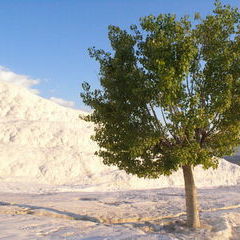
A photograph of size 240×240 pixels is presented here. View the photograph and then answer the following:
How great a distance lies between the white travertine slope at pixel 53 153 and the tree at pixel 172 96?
2248 centimetres

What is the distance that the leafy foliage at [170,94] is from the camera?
13.4 meters

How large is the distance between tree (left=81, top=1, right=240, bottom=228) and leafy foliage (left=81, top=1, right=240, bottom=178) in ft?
0.14

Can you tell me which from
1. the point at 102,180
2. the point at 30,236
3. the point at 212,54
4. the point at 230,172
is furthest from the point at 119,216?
the point at 230,172

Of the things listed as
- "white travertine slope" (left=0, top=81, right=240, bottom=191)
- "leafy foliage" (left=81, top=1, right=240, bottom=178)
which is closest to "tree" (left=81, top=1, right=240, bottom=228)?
"leafy foliage" (left=81, top=1, right=240, bottom=178)

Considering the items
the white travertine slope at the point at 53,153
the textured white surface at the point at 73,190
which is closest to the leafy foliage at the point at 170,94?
the textured white surface at the point at 73,190

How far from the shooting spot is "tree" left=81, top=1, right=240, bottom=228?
13375 mm

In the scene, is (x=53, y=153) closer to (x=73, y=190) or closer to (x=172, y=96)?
(x=73, y=190)

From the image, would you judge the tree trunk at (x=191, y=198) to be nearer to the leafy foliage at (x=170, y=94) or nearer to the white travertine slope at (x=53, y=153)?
the leafy foliage at (x=170, y=94)

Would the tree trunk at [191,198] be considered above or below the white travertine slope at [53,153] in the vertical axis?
below

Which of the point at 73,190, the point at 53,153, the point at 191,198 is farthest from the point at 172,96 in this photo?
the point at 53,153

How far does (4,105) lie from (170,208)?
133 ft

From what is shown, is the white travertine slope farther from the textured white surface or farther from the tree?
the tree

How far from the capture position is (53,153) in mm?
42344

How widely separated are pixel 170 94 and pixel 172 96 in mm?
281
